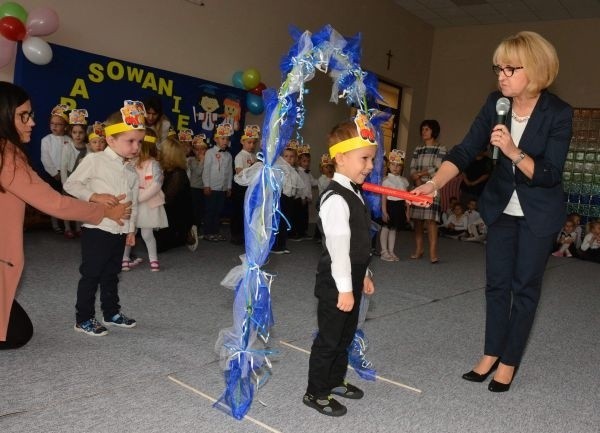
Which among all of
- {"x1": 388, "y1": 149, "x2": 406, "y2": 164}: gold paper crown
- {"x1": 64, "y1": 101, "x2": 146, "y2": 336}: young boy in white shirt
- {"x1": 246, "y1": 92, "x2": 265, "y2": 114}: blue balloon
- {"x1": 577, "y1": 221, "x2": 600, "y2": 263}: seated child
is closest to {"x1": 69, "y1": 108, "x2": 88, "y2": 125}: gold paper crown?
{"x1": 246, "y1": 92, "x2": 265, "y2": 114}: blue balloon

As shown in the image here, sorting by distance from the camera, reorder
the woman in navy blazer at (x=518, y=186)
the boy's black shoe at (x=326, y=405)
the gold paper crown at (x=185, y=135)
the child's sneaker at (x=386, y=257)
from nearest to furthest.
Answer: the boy's black shoe at (x=326, y=405) → the woman in navy blazer at (x=518, y=186) → the child's sneaker at (x=386, y=257) → the gold paper crown at (x=185, y=135)

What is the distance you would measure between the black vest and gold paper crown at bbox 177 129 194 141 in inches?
198

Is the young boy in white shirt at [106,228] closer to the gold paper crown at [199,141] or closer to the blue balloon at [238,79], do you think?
the gold paper crown at [199,141]

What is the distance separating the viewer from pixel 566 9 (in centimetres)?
985

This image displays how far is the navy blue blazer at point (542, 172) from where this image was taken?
2.42m

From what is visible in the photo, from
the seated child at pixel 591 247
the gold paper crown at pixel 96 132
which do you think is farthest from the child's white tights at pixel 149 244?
the seated child at pixel 591 247

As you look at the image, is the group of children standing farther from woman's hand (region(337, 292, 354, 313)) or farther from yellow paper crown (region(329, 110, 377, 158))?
woman's hand (region(337, 292, 354, 313))

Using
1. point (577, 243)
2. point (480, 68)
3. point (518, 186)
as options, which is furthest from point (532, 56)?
point (480, 68)

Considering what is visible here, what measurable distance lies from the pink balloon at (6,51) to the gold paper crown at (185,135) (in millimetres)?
2093

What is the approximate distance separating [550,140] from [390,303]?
2067 mm

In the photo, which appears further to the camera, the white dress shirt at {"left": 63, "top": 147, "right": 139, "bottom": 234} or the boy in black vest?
the white dress shirt at {"left": 63, "top": 147, "right": 139, "bottom": 234}

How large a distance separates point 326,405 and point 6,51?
4.75 meters

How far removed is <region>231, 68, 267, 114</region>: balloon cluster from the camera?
25.3ft

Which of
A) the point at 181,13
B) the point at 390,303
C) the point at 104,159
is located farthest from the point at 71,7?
the point at 390,303
